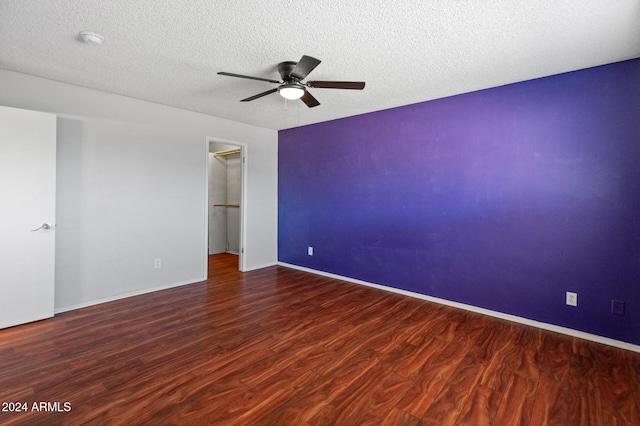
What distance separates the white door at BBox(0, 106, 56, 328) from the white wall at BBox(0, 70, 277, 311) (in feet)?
0.85

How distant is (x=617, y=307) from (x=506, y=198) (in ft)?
4.15

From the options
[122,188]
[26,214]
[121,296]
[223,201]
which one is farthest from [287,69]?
[223,201]

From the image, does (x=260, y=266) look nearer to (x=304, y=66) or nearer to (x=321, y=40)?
(x=304, y=66)

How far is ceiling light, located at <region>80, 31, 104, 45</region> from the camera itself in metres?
2.14

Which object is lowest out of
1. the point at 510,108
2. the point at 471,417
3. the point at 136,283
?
the point at 471,417

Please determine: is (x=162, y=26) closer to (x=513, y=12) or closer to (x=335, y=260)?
(x=513, y=12)

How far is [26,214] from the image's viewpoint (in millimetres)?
2766

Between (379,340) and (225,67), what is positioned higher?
(225,67)

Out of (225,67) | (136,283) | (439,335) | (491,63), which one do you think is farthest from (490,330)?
(136,283)

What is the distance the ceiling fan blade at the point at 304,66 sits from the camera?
2120 millimetres

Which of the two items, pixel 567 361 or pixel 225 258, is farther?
pixel 225 258

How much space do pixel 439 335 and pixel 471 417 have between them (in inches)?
41.4

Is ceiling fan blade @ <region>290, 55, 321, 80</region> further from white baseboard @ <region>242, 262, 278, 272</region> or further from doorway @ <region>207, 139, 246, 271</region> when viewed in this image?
doorway @ <region>207, 139, 246, 271</region>

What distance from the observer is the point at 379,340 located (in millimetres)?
2631
